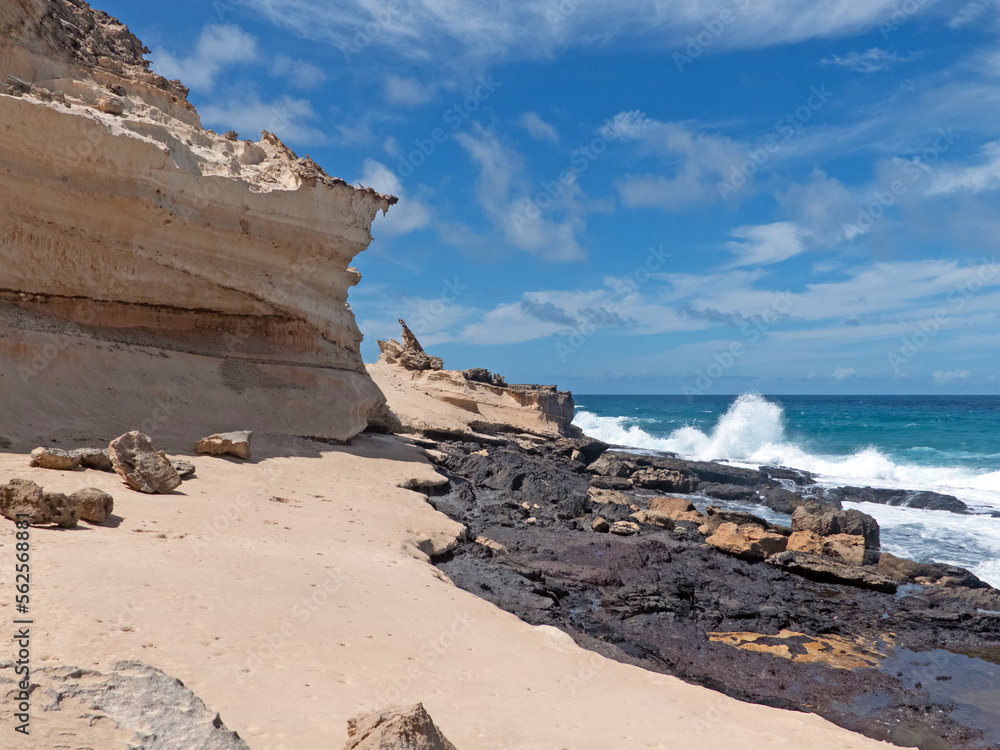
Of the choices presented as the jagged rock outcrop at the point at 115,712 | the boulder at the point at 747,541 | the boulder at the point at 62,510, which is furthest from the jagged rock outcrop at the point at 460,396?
the jagged rock outcrop at the point at 115,712

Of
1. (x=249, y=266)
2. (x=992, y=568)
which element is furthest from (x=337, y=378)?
(x=992, y=568)

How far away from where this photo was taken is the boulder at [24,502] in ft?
17.5

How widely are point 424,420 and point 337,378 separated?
22.4 feet

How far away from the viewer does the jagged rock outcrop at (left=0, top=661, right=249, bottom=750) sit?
105 inches

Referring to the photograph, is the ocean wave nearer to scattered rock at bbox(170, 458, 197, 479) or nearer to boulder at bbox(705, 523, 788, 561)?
boulder at bbox(705, 523, 788, 561)

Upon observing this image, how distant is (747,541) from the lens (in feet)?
38.1

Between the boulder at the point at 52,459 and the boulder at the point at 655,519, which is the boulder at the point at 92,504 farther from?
the boulder at the point at 655,519

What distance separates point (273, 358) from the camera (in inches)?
561

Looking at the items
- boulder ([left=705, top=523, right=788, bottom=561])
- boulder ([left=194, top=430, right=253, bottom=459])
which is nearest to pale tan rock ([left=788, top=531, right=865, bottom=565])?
boulder ([left=705, top=523, right=788, bottom=561])

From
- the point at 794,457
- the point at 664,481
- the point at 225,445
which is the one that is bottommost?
the point at 664,481

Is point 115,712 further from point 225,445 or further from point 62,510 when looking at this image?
point 225,445

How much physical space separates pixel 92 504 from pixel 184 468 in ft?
9.64

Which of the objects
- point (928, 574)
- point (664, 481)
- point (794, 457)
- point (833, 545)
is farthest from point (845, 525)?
point (794, 457)

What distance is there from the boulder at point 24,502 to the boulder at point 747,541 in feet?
34.2
